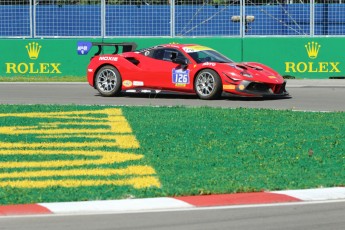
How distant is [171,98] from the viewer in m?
22.1

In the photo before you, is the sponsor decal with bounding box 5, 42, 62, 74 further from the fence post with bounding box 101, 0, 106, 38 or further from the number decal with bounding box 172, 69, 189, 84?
the number decal with bounding box 172, 69, 189, 84

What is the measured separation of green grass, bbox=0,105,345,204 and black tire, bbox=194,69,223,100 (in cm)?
259

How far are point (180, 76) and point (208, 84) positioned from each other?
679mm

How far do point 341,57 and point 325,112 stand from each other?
11.2 metres

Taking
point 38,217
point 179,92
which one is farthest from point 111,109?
point 38,217

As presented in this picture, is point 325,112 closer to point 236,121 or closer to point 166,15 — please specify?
point 236,121

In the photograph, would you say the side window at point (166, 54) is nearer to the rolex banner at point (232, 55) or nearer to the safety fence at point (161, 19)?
the rolex banner at point (232, 55)

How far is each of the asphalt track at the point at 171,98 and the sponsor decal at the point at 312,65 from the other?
2.57m

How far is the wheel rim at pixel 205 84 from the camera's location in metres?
21.0

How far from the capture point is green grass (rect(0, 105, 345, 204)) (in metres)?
9.80

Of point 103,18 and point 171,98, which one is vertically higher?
point 103,18

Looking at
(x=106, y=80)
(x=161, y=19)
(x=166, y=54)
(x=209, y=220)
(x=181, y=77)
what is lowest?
(x=209, y=220)

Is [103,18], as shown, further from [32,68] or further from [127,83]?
[127,83]

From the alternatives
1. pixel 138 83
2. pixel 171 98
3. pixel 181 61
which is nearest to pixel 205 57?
pixel 181 61
